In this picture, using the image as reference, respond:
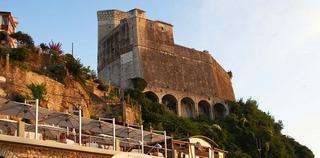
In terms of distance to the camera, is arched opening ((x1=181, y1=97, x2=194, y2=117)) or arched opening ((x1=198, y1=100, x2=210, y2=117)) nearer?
arched opening ((x1=181, y1=97, x2=194, y2=117))

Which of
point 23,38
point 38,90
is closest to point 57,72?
point 23,38

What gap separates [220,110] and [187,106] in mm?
4197

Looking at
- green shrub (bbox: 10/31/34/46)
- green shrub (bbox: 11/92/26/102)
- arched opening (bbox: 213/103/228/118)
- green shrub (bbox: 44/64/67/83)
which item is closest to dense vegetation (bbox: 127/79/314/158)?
arched opening (bbox: 213/103/228/118)

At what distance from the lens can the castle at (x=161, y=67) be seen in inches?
2106

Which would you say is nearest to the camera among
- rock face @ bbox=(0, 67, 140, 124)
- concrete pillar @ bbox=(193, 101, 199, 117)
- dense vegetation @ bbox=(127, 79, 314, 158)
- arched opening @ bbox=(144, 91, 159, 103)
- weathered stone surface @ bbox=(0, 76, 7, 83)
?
weathered stone surface @ bbox=(0, 76, 7, 83)

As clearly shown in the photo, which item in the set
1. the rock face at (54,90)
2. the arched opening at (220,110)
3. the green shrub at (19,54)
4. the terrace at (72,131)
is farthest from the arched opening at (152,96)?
the terrace at (72,131)

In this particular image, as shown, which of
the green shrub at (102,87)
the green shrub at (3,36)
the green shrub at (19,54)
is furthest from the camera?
the green shrub at (102,87)

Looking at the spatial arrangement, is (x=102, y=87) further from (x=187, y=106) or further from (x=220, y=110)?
(x=220, y=110)

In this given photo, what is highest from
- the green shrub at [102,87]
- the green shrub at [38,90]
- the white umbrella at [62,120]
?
the green shrub at [102,87]

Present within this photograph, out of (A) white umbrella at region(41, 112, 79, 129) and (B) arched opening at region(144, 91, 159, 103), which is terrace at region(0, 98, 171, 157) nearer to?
(A) white umbrella at region(41, 112, 79, 129)

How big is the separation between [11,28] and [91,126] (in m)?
24.6

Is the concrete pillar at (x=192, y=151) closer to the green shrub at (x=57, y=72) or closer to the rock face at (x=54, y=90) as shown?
the rock face at (x=54, y=90)

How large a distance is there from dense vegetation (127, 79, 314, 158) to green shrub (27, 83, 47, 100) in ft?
34.4

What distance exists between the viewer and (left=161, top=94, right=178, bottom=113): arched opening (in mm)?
52719
